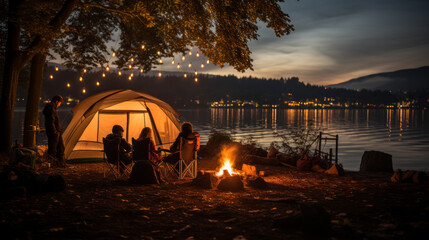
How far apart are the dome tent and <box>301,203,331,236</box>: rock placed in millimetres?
7081

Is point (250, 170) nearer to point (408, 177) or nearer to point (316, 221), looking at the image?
point (408, 177)

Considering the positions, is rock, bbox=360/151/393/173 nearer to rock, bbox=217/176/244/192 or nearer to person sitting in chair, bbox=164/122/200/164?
rock, bbox=217/176/244/192

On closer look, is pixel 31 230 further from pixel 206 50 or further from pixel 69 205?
pixel 206 50

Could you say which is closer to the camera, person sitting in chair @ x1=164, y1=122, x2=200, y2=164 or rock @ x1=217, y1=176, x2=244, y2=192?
rock @ x1=217, y1=176, x2=244, y2=192

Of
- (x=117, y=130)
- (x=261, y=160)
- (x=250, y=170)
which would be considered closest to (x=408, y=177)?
(x=250, y=170)

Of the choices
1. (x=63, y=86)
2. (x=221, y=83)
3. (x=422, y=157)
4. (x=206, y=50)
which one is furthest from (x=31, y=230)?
(x=221, y=83)

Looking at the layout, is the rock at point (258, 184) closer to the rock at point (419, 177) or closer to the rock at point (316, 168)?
the rock at point (316, 168)

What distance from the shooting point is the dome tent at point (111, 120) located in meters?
10.2

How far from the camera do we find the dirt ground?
3.87m

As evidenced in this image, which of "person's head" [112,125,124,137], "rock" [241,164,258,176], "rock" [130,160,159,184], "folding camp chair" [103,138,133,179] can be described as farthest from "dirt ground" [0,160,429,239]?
"rock" [241,164,258,176]

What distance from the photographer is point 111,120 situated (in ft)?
36.5

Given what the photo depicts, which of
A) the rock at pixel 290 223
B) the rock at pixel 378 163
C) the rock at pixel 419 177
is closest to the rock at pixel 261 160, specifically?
the rock at pixel 378 163

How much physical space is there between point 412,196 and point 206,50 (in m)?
7.71

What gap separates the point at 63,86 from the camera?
228 feet
